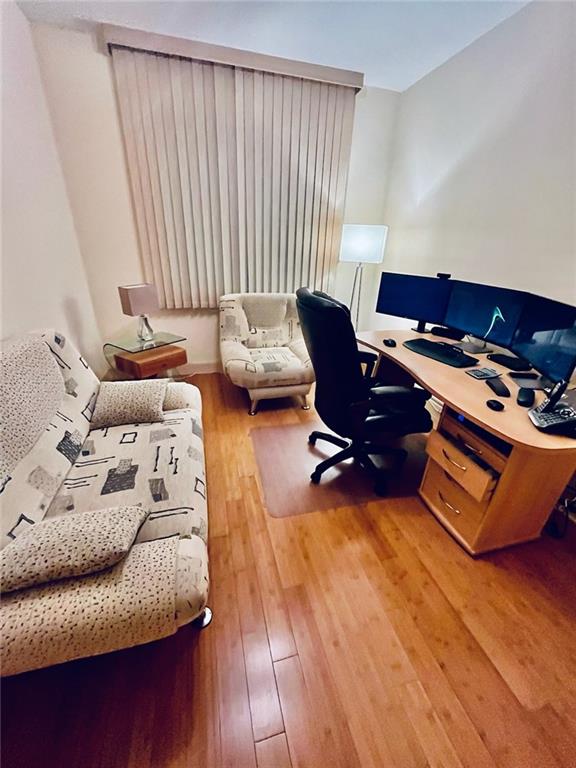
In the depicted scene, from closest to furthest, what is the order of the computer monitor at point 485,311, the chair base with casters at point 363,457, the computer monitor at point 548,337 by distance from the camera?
the computer monitor at point 548,337 < the computer monitor at point 485,311 < the chair base with casters at point 363,457

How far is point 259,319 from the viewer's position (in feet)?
9.34

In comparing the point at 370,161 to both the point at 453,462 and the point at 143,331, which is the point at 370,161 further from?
the point at 453,462

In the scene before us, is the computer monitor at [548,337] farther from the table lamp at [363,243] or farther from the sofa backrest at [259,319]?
the sofa backrest at [259,319]

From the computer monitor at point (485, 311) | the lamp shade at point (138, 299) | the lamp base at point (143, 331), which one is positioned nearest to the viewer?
the computer monitor at point (485, 311)

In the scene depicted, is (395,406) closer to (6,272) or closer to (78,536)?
(78,536)

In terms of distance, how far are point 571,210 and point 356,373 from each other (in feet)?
4.82

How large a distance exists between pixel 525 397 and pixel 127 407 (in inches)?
76.0

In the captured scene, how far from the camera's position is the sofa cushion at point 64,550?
786mm

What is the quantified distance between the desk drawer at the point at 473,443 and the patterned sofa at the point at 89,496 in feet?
4.03

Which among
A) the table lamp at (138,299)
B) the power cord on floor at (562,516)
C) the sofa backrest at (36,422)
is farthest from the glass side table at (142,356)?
the power cord on floor at (562,516)

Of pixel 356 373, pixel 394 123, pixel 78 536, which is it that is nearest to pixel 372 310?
pixel 394 123

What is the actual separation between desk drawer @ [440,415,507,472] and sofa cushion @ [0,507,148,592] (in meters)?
1.42

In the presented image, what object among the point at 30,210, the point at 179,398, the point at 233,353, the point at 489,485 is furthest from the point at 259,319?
the point at 489,485

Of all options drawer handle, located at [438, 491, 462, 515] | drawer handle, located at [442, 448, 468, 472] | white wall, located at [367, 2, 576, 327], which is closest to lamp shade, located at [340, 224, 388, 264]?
white wall, located at [367, 2, 576, 327]
